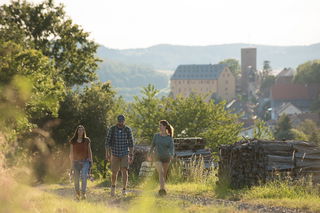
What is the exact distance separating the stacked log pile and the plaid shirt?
2599 mm

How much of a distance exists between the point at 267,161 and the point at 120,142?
3279mm

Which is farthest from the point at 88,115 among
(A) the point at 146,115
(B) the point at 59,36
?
(B) the point at 59,36

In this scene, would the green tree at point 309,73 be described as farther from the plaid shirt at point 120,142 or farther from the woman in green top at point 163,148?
the plaid shirt at point 120,142

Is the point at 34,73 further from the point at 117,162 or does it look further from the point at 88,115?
the point at 117,162

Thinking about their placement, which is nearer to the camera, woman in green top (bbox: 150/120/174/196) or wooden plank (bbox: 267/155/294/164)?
woman in green top (bbox: 150/120/174/196)

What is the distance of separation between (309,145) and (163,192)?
12.4ft

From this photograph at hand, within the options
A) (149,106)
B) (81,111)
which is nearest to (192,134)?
(149,106)

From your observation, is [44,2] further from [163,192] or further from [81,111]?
[163,192]

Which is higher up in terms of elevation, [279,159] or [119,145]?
[119,145]

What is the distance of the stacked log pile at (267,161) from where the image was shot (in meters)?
13.2

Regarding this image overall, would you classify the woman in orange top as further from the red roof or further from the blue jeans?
the red roof

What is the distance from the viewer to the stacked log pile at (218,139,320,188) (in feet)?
43.4

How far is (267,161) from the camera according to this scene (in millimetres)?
13164

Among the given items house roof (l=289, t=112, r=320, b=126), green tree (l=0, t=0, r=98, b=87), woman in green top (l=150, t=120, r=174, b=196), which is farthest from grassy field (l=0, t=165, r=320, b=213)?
house roof (l=289, t=112, r=320, b=126)
